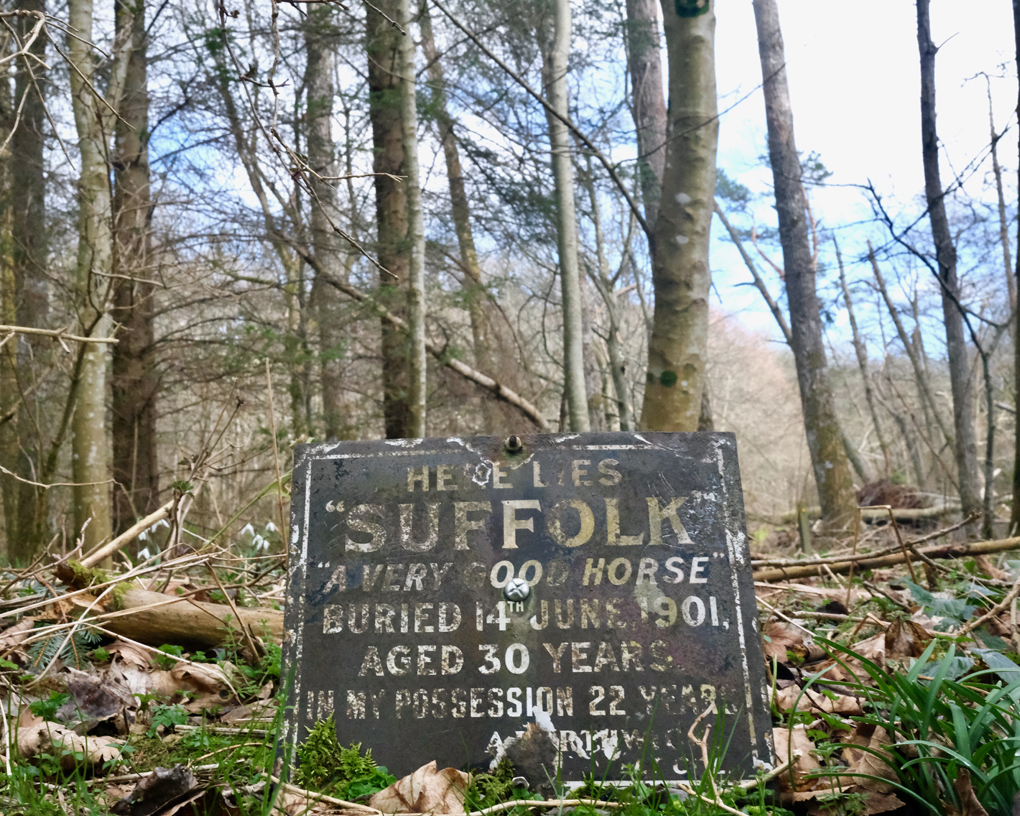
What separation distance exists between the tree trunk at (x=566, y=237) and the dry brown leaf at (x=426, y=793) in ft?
14.5

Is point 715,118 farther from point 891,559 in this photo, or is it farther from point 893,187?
point 893,187

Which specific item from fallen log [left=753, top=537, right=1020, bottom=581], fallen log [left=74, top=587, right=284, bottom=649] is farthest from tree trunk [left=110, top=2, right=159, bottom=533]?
fallen log [left=753, top=537, right=1020, bottom=581]

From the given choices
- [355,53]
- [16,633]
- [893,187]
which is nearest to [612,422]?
[355,53]

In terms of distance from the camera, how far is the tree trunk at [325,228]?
806 centimetres

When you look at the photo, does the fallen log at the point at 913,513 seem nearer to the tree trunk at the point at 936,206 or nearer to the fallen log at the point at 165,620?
the tree trunk at the point at 936,206

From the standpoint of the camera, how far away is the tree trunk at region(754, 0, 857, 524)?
380 inches

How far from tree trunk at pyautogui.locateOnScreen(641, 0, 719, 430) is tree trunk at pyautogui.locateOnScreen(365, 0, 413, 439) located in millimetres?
3476

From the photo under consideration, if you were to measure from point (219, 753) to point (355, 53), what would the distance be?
28.2 feet

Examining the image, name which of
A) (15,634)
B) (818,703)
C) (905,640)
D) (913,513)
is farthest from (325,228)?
(913,513)

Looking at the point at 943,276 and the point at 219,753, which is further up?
the point at 943,276

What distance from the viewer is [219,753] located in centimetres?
184

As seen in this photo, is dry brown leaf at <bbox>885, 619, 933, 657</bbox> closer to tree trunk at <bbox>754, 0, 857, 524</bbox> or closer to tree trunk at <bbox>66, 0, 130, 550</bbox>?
tree trunk at <bbox>66, 0, 130, 550</bbox>

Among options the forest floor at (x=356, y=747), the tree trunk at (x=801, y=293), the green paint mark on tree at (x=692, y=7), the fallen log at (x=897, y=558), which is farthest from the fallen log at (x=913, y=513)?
the forest floor at (x=356, y=747)

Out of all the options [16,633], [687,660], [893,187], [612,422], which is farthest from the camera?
[893,187]
